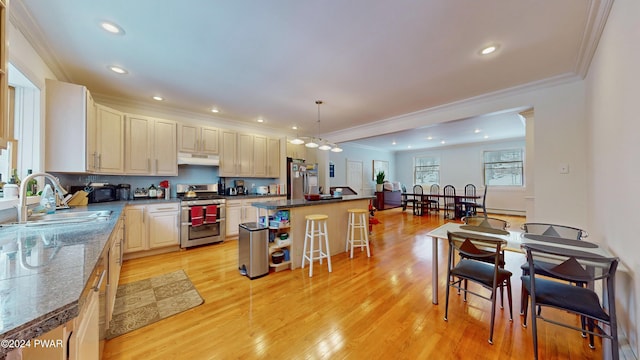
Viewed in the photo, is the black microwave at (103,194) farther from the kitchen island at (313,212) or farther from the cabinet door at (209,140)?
the kitchen island at (313,212)

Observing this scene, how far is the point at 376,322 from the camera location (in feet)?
6.59

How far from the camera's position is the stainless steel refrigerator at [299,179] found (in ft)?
19.1

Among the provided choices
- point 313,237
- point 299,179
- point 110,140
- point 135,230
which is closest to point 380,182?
point 299,179

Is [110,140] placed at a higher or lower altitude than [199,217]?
higher

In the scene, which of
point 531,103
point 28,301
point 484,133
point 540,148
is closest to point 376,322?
point 28,301

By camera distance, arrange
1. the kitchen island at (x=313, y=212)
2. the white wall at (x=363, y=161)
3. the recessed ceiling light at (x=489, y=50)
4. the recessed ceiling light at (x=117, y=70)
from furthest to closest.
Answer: the white wall at (x=363, y=161), the kitchen island at (x=313, y=212), the recessed ceiling light at (x=117, y=70), the recessed ceiling light at (x=489, y=50)

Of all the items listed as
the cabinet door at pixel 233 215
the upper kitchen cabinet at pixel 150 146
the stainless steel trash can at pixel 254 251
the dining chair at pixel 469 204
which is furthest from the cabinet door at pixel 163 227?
the dining chair at pixel 469 204

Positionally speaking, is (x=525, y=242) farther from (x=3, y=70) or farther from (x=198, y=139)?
(x=198, y=139)

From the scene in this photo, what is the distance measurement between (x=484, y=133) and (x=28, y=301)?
27.8 ft

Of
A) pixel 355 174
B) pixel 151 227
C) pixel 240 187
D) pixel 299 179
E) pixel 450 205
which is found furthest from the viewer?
pixel 355 174

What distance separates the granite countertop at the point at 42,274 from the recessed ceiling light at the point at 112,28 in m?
1.81

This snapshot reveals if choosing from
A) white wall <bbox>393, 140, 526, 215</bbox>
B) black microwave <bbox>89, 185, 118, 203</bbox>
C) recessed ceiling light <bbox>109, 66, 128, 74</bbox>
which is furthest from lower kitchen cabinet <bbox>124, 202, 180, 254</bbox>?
white wall <bbox>393, 140, 526, 215</bbox>

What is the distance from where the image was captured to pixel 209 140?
4617 mm

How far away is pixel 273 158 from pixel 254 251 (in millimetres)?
3059
